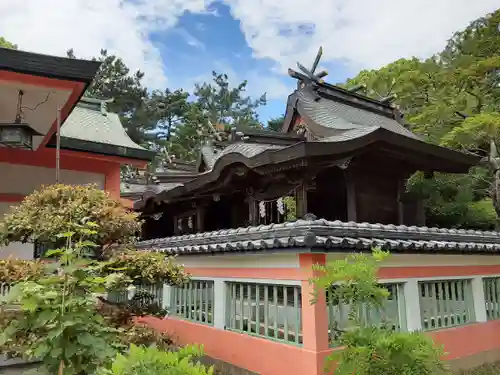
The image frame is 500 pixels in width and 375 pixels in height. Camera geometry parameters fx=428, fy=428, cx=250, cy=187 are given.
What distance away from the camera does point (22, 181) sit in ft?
29.3

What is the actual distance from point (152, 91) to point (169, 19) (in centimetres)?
2342

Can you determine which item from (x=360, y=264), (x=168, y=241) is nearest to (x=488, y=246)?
(x=360, y=264)

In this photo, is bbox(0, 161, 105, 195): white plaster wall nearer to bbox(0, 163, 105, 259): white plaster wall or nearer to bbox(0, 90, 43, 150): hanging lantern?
bbox(0, 163, 105, 259): white plaster wall

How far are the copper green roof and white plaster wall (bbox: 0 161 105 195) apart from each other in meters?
0.75

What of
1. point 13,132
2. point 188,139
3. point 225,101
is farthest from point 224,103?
point 13,132

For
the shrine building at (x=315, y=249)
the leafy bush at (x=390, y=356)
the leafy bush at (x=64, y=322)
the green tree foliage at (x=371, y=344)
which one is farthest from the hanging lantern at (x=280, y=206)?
the leafy bush at (x=64, y=322)

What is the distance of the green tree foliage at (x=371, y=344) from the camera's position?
12.3 ft

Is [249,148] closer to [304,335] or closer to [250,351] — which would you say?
[250,351]

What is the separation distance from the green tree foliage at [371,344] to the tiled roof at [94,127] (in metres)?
7.02

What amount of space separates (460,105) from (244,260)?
9843 millimetres

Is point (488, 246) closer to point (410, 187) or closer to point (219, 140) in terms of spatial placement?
point (410, 187)

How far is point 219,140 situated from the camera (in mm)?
13328

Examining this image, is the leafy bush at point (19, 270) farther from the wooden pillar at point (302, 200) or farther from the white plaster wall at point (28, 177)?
the wooden pillar at point (302, 200)

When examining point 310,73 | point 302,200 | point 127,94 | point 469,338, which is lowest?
point 469,338
